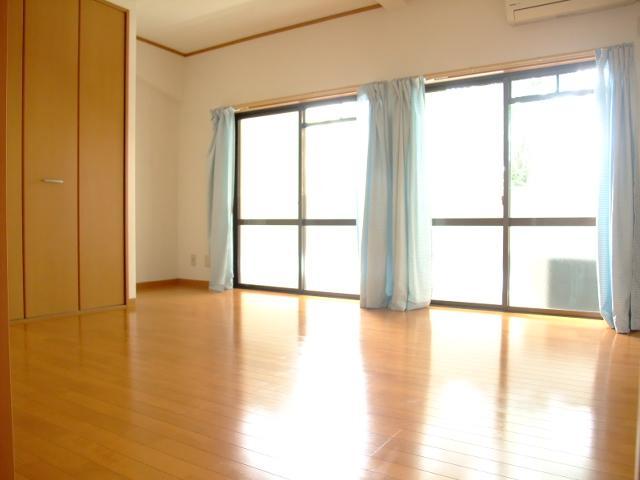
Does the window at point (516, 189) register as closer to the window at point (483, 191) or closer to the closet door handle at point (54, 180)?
the window at point (483, 191)

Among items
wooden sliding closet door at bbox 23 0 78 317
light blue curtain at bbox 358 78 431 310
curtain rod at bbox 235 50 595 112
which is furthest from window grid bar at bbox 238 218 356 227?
wooden sliding closet door at bbox 23 0 78 317

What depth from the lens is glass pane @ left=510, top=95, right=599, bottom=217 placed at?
3.82m

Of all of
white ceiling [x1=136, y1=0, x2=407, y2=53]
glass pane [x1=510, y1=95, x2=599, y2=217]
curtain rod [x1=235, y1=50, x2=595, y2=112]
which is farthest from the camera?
white ceiling [x1=136, y1=0, x2=407, y2=53]

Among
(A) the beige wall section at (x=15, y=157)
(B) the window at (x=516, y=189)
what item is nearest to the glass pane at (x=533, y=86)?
(B) the window at (x=516, y=189)

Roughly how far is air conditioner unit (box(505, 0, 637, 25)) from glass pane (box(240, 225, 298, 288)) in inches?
A: 116

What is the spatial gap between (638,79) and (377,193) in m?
2.16

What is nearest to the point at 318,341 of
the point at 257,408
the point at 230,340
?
the point at 230,340

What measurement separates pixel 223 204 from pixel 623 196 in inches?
154

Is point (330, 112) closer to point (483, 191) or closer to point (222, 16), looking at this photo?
point (222, 16)

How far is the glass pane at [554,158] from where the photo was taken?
382 cm

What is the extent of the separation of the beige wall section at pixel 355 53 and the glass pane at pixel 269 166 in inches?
14.9

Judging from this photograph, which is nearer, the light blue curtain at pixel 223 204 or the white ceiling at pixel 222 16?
the white ceiling at pixel 222 16

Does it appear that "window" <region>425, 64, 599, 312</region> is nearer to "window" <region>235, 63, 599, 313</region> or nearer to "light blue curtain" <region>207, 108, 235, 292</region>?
"window" <region>235, 63, 599, 313</region>

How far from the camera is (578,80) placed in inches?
151
